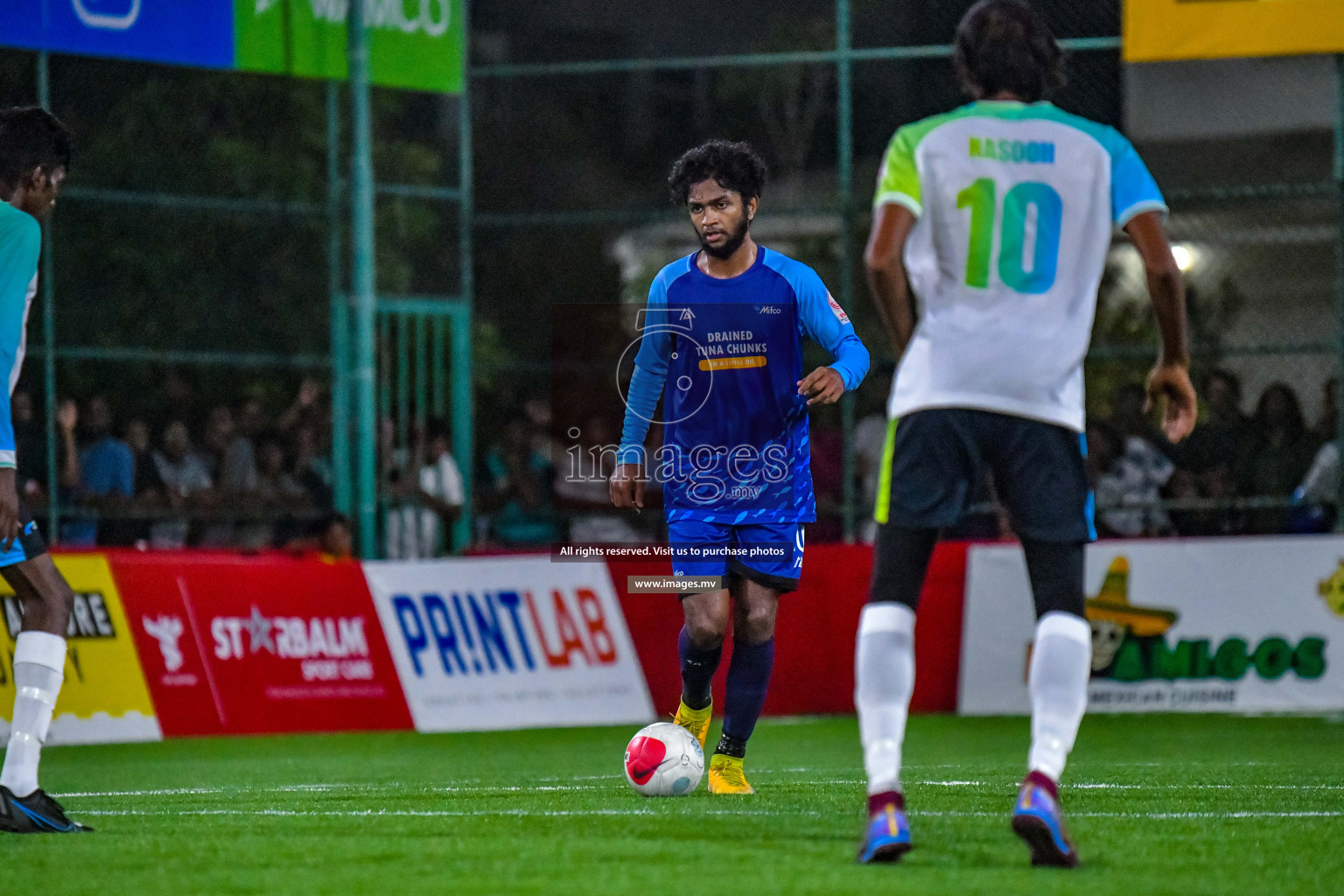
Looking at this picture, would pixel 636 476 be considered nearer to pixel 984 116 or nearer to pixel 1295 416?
pixel 984 116

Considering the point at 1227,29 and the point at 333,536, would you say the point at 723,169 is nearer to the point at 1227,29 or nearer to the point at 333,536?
the point at 333,536

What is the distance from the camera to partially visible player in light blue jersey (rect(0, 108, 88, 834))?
5965mm

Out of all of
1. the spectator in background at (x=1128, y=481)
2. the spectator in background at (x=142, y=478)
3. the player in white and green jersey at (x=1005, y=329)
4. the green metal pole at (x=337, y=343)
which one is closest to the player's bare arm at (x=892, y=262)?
the player in white and green jersey at (x=1005, y=329)

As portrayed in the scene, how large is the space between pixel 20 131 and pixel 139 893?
8.47 feet

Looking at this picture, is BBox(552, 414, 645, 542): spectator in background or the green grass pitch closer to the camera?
the green grass pitch

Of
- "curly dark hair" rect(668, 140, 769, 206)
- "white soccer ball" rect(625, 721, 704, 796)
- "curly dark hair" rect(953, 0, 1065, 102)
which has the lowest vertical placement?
"white soccer ball" rect(625, 721, 704, 796)

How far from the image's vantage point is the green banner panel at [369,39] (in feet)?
49.5

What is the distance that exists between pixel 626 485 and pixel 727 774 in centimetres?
113

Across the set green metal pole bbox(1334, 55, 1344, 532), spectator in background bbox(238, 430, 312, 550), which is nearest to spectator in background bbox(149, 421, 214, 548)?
spectator in background bbox(238, 430, 312, 550)

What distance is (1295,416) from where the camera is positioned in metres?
14.3

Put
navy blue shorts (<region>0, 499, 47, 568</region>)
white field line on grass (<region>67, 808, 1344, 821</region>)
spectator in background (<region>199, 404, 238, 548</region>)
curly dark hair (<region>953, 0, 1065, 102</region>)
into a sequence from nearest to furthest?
curly dark hair (<region>953, 0, 1065, 102</region>) → navy blue shorts (<region>0, 499, 47, 568</region>) → white field line on grass (<region>67, 808, 1344, 821</region>) → spectator in background (<region>199, 404, 238, 548</region>)

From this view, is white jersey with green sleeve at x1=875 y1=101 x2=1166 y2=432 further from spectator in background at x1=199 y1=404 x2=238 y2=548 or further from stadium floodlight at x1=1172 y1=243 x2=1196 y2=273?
stadium floodlight at x1=1172 y1=243 x2=1196 y2=273

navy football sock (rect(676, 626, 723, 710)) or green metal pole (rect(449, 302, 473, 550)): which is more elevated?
green metal pole (rect(449, 302, 473, 550))

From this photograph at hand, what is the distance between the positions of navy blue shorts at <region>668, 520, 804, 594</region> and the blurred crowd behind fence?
24.3ft
